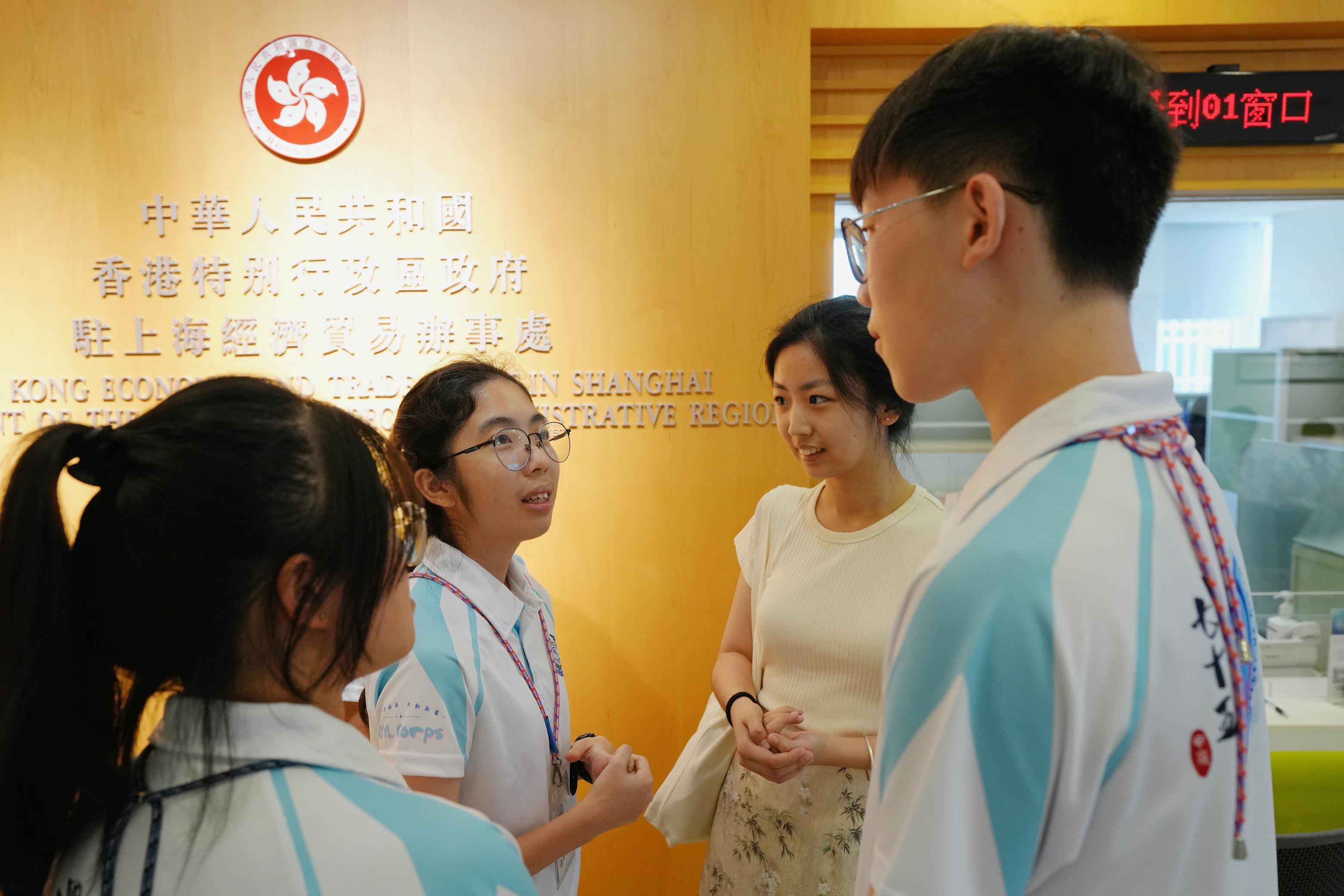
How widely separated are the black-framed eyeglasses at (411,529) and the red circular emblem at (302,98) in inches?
82.8

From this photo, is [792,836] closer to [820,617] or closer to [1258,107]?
[820,617]

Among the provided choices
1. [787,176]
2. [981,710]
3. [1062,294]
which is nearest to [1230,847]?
[981,710]

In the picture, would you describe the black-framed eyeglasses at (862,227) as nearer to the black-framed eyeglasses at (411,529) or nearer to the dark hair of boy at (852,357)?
the black-framed eyeglasses at (411,529)

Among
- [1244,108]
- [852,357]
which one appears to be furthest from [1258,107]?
[852,357]

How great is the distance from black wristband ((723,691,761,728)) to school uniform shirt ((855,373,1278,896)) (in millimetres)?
1072

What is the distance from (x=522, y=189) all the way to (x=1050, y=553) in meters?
2.37

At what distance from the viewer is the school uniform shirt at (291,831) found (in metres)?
0.63

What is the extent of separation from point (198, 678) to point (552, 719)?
81 cm

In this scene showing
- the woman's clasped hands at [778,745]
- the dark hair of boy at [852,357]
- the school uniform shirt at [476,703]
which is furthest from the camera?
the dark hair of boy at [852,357]

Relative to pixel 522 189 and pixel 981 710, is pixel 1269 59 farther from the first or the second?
pixel 981 710

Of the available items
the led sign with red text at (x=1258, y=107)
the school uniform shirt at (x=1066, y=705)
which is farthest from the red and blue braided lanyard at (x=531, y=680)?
the led sign with red text at (x=1258, y=107)

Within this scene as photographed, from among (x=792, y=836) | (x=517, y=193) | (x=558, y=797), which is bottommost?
(x=792, y=836)

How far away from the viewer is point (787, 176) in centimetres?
270

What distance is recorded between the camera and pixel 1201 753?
62 cm
